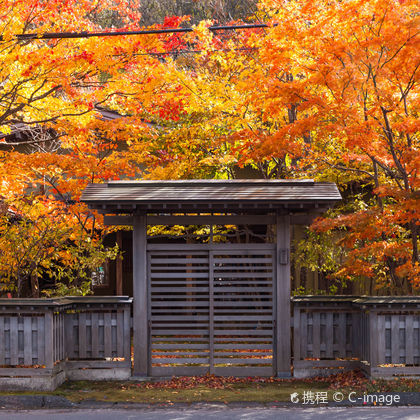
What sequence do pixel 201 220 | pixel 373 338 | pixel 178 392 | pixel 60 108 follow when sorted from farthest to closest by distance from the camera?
1. pixel 60 108
2. pixel 201 220
3. pixel 373 338
4. pixel 178 392

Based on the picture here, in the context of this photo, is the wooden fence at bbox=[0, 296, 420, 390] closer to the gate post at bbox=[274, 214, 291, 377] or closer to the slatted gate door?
the gate post at bbox=[274, 214, 291, 377]

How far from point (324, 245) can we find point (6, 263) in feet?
28.6

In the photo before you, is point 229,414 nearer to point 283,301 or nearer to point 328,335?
point 283,301

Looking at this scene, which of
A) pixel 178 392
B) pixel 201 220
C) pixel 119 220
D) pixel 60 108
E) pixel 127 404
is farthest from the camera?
pixel 60 108

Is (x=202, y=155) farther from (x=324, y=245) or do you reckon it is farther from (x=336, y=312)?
(x=336, y=312)

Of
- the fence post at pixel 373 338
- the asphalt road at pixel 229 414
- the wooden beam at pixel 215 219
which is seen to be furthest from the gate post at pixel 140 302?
the fence post at pixel 373 338

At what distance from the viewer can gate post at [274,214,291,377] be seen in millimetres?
11414

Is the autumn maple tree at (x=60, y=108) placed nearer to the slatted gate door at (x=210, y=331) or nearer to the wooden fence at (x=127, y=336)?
the wooden fence at (x=127, y=336)

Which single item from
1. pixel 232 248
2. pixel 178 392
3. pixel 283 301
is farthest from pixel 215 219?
pixel 178 392

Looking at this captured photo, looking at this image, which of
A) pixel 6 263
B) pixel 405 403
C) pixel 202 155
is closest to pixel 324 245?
pixel 202 155

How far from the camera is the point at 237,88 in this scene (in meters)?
15.7

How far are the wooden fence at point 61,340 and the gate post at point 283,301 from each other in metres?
2.97

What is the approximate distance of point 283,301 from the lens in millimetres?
11422

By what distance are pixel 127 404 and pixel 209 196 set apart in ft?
13.2
